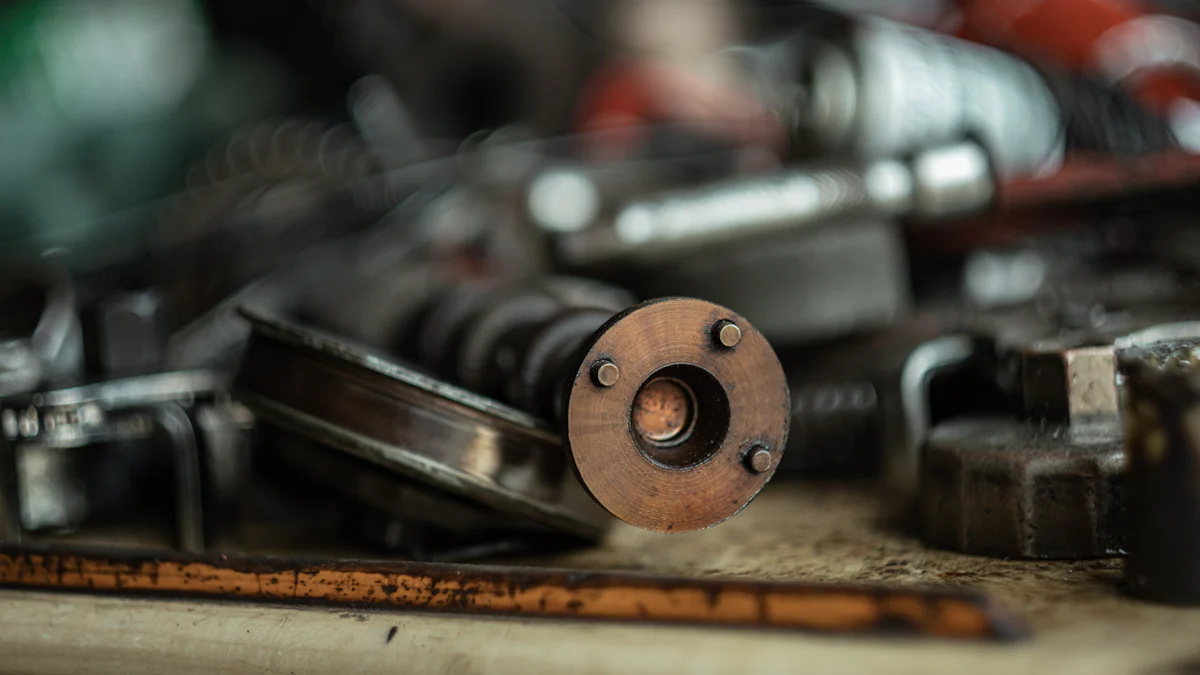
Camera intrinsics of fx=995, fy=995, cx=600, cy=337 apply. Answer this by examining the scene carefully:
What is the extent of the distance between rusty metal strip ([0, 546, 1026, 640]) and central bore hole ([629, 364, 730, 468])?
0.11 meters

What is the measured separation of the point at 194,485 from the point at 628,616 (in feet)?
2.05

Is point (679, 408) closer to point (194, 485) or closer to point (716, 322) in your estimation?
point (716, 322)

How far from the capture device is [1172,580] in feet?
2.02

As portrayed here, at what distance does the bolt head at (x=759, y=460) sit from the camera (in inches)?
27.5

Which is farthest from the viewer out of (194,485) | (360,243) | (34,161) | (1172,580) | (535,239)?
(34,161)

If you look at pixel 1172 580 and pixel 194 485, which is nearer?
pixel 1172 580

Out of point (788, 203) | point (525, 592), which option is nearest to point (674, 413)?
point (525, 592)

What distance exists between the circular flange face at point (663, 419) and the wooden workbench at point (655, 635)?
0.11m

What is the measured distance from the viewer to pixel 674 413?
742 millimetres

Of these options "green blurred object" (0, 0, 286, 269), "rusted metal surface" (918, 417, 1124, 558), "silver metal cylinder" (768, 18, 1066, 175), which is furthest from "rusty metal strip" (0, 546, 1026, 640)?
"green blurred object" (0, 0, 286, 269)

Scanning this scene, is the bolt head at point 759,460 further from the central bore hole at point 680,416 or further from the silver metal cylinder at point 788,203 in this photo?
the silver metal cylinder at point 788,203

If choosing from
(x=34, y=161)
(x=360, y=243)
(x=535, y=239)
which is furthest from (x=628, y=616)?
(x=34, y=161)

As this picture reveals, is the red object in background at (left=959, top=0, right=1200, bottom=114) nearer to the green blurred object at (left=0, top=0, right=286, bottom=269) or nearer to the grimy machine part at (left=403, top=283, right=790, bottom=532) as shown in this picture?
the grimy machine part at (left=403, top=283, right=790, bottom=532)

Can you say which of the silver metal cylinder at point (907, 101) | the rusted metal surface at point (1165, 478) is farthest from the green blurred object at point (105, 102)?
the rusted metal surface at point (1165, 478)
